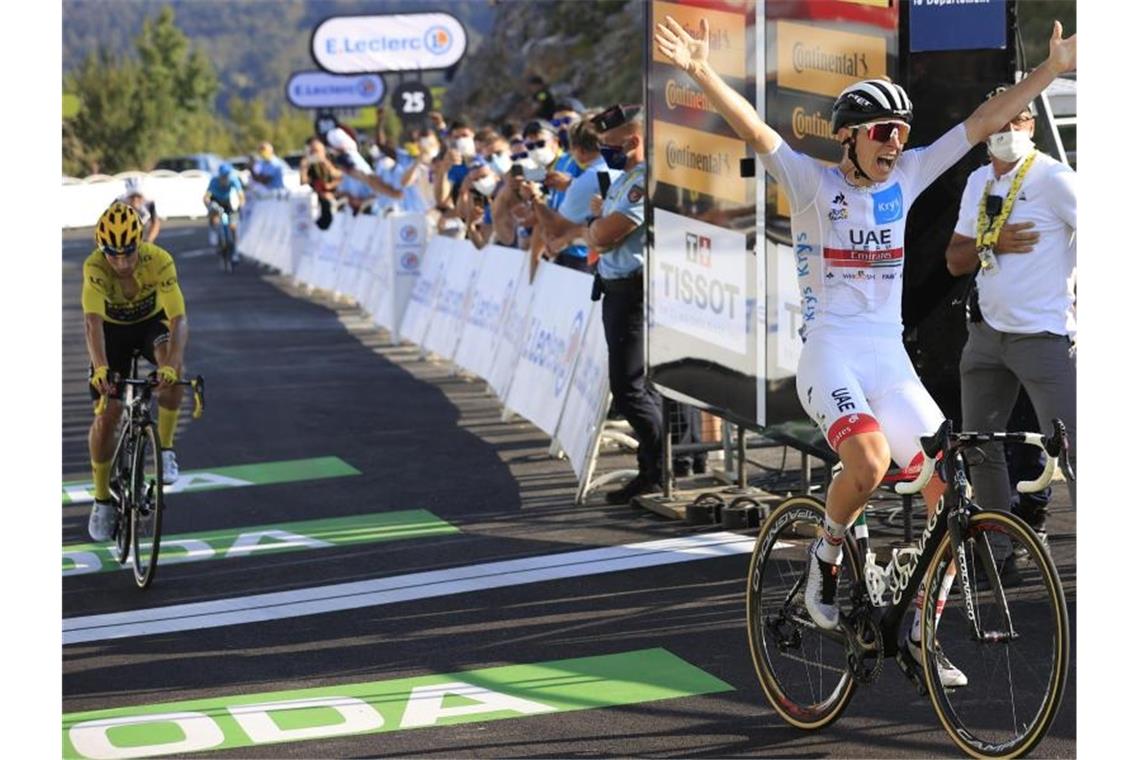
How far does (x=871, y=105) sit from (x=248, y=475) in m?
7.66

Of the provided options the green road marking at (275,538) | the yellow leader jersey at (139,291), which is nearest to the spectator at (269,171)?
the green road marking at (275,538)

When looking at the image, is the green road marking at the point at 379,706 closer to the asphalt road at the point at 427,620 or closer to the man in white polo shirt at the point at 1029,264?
the asphalt road at the point at 427,620

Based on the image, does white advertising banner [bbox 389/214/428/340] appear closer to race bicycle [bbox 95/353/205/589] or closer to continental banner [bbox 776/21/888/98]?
race bicycle [bbox 95/353/205/589]

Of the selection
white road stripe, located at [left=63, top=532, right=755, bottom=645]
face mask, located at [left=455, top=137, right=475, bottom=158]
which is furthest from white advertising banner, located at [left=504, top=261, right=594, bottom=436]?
face mask, located at [left=455, top=137, right=475, bottom=158]

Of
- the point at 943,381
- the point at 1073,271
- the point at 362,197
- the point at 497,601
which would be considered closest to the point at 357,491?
the point at 497,601

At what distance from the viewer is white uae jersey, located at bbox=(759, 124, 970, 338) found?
645 centimetres

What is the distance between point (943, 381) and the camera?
30.2ft

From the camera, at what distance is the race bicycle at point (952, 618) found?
18.2ft

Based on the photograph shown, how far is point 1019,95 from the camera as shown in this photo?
20.9 ft

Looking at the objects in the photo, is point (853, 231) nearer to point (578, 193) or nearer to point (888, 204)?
point (888, 204)

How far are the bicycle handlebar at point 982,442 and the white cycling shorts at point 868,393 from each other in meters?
0.12
